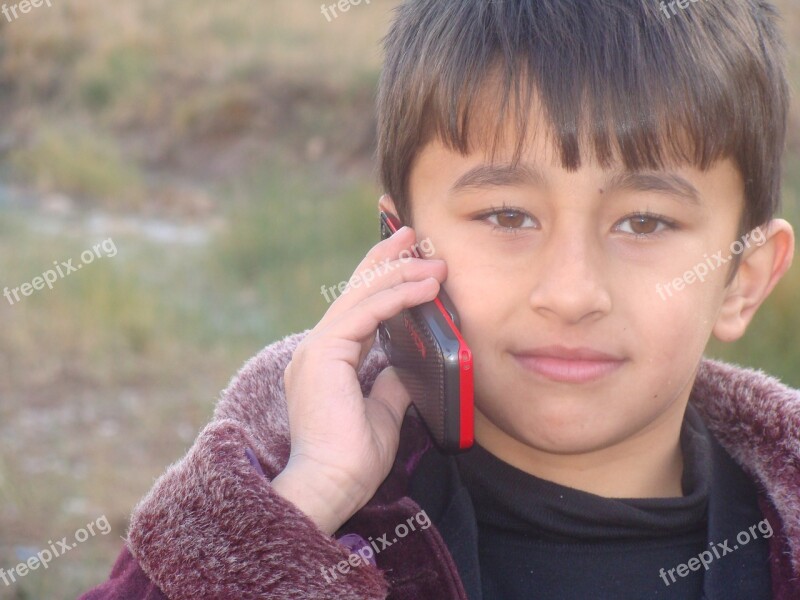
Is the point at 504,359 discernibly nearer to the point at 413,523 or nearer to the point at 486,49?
the point at 413,523

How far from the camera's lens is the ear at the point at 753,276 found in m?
1.98

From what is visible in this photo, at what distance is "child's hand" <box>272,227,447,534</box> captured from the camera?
170 cm

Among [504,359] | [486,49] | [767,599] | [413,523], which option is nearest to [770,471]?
[767,599]

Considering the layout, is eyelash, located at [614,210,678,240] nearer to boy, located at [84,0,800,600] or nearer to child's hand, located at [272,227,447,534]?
boy, located at [84,0,800,600]

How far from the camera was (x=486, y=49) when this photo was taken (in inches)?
69.7

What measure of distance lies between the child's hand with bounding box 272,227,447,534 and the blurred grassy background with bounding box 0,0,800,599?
897 mm

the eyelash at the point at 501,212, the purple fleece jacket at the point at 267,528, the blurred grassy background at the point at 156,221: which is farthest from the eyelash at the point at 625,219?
the blurred grassy background at the point at 156,221

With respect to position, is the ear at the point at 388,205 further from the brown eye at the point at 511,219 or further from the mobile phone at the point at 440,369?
the brown eye at the point at 511,219

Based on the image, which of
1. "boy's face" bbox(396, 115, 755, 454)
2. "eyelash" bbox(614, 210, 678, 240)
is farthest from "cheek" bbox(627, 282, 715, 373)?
"eyelash" bbox(614, 210, 678, 240)

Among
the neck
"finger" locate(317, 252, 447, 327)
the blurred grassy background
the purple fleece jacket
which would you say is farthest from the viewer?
the blurred grassy background

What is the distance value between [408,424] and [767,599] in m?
0.72

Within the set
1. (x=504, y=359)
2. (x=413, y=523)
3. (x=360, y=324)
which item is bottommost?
(x=413, y=523)

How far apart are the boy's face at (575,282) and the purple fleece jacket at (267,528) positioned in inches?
10.9

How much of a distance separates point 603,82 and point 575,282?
13.7 inches
